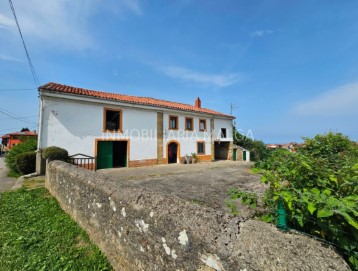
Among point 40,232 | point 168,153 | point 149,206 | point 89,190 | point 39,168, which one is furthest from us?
point 168,153

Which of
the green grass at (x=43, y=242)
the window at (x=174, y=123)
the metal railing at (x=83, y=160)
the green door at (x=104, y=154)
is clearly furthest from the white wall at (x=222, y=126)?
the green grass at (x=43, y=242)

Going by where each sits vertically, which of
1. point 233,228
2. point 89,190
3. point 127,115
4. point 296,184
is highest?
point 127,115

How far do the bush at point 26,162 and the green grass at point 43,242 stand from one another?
6.29 metres

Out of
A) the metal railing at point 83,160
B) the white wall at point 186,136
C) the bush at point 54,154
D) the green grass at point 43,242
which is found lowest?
the green grass at point 43,242

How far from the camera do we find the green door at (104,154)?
1237cm

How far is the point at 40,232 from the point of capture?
3504 millimetres

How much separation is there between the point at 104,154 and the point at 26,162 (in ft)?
13.8

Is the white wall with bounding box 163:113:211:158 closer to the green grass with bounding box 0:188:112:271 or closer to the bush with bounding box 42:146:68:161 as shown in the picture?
the bush with bounding box 42:146:68:161

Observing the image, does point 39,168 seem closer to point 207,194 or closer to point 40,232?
point 40,232

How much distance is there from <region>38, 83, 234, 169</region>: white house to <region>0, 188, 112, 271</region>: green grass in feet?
22.8

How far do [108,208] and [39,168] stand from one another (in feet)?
31.5

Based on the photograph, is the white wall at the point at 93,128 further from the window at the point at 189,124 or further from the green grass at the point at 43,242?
the green grass at the point at 43,242

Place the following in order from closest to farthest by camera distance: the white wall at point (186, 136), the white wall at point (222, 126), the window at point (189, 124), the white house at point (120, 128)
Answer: the white house at point (120, 128) → the white wall at point (186, 136) → the window at point (189, 124) → the white wall at point (222, 126)

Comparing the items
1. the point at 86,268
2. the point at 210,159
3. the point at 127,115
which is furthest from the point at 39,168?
the point at 210,159
